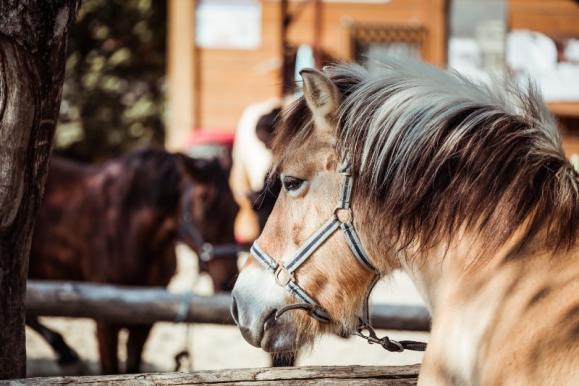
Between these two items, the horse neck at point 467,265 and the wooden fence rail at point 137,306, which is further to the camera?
the wooden fence rail at point 137,306

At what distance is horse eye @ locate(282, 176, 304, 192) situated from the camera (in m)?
2.39

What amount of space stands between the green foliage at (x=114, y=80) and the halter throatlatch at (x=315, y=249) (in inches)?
501

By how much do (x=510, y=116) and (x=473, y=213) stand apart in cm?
28

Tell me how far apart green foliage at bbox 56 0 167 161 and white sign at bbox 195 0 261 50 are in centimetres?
283

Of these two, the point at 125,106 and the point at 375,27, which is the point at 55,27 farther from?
the point at 125,106

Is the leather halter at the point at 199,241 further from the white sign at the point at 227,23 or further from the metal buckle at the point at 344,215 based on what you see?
the white sign at the point at 227,23

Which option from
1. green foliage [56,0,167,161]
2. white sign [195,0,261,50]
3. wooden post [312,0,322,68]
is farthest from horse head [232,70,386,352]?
green foliage [56,0,167,161]

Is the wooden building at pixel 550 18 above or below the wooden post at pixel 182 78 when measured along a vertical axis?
above

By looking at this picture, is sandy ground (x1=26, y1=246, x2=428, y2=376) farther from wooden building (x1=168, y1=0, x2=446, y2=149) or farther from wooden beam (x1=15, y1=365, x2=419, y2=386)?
wooden building (x1=168, y1=0, x2=446, y2=149)

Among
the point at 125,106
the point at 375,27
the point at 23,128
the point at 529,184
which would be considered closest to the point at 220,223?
the point at 23,128

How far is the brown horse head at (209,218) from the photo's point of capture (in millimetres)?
5363

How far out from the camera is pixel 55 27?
2312mm

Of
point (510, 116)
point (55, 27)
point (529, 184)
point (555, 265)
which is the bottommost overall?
point (555, 265)

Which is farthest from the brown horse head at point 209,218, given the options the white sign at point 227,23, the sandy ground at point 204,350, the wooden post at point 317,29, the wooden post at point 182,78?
the white sign at point 227,23
